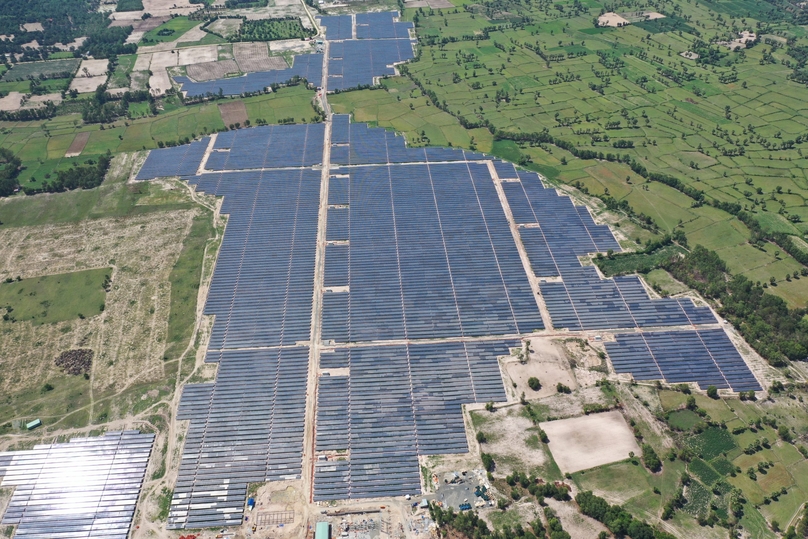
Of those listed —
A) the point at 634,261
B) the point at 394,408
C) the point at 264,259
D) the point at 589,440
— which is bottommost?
the point at 394,408

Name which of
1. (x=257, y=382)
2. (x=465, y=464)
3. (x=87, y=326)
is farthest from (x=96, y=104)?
(x=465, y=464)

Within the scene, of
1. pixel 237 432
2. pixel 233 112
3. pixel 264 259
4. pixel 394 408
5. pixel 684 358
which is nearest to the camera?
pixel 237 432

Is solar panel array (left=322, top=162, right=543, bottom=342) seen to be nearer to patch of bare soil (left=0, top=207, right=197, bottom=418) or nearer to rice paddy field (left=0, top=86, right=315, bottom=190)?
patch of bare soil (left=0, top=207, right=197, bottom=418)

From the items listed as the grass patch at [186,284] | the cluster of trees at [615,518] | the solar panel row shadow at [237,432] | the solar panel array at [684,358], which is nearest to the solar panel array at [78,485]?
the solar panel row shadow at [237,432]

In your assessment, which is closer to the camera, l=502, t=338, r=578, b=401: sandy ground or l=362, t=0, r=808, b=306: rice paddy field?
l=502, t=338, r=578, b=401: sandy ground

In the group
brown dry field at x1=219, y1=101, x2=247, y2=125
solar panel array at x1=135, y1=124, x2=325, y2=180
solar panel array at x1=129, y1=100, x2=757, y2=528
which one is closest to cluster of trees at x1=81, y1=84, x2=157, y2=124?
brown dry field at x1=219, y1=101, x2=247, y2=125

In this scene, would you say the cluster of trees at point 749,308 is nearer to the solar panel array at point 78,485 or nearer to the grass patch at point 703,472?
the grass patch at point 703,472

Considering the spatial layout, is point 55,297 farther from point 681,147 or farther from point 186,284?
point 681,147

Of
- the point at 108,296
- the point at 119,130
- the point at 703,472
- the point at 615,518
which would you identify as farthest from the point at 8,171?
the point at 703,472
